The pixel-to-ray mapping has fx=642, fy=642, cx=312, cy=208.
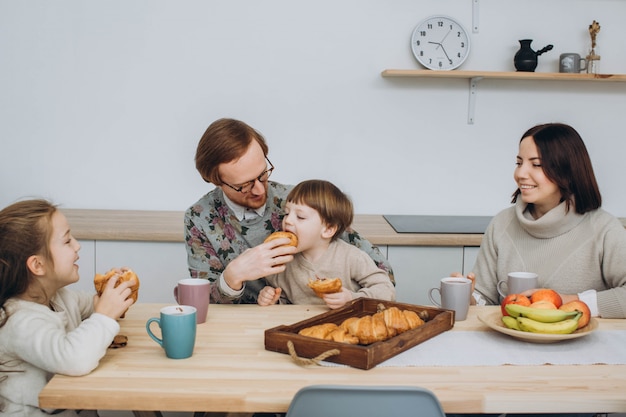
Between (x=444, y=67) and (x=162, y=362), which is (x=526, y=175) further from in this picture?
(x=444, y=67)

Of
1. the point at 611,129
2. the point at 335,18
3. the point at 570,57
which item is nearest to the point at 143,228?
the point at 335,18

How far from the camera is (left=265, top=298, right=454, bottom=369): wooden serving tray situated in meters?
1.25

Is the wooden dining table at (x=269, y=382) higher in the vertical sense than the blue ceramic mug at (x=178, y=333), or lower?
lower

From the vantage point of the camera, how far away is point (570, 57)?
3.20 metres

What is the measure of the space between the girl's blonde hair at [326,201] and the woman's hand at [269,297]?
10.5 inches

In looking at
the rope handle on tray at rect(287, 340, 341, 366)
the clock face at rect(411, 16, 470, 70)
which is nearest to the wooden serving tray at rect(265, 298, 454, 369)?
the rope handle on tray at rect(287, 340, 341, 366)

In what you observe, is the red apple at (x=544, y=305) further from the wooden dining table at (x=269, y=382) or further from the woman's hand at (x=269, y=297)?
the woman's hand at (x=269, y=297)

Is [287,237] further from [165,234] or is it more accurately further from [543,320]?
[165,234]

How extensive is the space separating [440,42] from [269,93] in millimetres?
903

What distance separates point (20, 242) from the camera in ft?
4.46

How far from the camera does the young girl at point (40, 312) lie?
48.5 inches

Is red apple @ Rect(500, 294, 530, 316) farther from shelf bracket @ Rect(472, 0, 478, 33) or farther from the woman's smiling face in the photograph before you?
shelf bracket @ Rect(472, 0, 478, 33)

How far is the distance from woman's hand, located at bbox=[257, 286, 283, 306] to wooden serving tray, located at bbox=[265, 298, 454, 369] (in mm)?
282

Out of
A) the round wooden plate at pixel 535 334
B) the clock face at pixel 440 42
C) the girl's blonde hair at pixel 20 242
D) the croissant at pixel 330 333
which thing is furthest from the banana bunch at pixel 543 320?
the clock face at pixel 440 42
